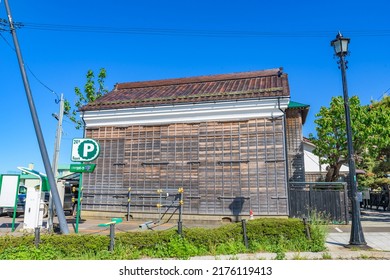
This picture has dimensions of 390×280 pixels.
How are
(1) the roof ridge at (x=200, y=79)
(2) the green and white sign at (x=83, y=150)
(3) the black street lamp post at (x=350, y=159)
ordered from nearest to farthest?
(3) the black street lamp post at (x=350, y=159)
(2) the green and white sign at (x=83, y=150)
(1) the roof ridge at (x=200, y=79)

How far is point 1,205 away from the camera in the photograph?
1328cm

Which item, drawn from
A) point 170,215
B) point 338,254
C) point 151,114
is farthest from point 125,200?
point 338,254

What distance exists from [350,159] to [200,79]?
13.2m

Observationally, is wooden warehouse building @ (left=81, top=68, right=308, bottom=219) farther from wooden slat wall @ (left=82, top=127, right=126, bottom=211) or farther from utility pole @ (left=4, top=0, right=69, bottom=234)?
utility pole @ (left=4, top=0, right=69, bottom=234)

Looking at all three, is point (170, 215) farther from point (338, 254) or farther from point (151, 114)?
point (338, 254)

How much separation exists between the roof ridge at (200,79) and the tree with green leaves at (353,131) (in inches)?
177

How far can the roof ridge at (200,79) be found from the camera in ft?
65.9

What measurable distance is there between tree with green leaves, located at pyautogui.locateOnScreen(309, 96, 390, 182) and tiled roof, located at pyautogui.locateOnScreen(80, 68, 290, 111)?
4125mm

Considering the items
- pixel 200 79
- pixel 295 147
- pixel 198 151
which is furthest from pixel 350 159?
pixel 200 79

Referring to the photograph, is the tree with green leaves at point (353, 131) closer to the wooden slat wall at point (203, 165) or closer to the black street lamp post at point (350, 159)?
the wooden slat wall at point (203, 165)

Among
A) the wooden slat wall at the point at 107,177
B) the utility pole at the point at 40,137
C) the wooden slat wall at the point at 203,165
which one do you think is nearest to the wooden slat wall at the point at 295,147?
the wooden slat wall at the point at 203,165

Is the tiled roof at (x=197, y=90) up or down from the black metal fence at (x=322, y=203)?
up

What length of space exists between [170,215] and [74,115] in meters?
19.4

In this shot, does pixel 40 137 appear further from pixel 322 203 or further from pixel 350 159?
pixel 322 203
